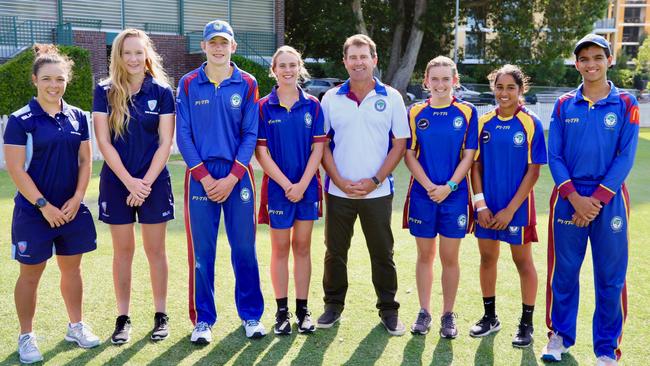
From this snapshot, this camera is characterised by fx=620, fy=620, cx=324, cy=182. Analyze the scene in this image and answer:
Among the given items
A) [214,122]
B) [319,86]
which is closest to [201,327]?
[214,122]

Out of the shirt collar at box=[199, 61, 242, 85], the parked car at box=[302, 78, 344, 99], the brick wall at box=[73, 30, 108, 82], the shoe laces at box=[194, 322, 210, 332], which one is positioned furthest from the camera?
the parked car at box=[302, 78, 344, 99]

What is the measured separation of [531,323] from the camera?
446 cm

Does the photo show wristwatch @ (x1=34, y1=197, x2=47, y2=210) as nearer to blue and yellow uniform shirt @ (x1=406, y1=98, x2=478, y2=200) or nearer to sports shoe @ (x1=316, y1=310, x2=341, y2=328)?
sports shoe @ (x1=316, y1=310, x2=341, y2=328)

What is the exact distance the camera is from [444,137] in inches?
170

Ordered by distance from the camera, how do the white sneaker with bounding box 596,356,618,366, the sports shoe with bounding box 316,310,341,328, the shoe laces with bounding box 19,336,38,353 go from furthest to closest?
A: the sports shoe with bounding box 316,310,341,328 < the shoe laces with bounding box 19,336,38,353 < the white sneaker with bounding box 596,356,618,366

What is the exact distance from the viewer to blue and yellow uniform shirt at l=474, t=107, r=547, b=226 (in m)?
4.19

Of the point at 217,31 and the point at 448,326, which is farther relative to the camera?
the point at 448,326

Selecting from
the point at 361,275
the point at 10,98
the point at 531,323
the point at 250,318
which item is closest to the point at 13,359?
the point at 250,318

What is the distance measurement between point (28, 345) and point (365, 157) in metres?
2.58

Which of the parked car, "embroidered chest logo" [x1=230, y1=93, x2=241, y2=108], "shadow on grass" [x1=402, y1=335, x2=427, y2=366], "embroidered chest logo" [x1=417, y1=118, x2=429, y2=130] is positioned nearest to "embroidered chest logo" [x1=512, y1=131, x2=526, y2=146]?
"embroidered chest logo" [x1=417, y1=118, x2=429, y2=130]

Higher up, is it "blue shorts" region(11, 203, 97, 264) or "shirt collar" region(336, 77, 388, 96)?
"shirt collar" region(336, 77, 388, 96)

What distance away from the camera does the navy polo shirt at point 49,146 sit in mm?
3844

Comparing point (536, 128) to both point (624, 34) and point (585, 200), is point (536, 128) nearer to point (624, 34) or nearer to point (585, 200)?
point (585, 200)

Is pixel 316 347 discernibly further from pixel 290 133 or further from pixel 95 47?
pixel 95 47
